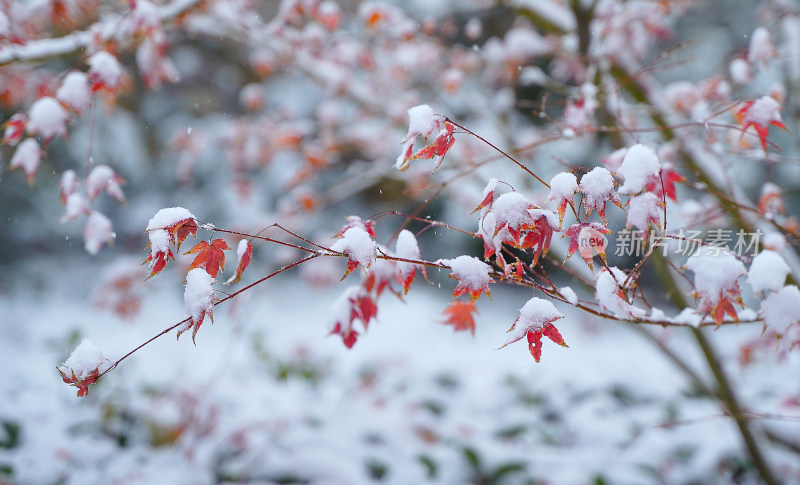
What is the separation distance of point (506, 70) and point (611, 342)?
4.18 m

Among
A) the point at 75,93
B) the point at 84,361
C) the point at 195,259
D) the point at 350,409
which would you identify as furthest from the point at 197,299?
→ the point at 350,409

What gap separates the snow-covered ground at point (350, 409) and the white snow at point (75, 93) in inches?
53.5

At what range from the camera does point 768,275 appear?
1.04 m

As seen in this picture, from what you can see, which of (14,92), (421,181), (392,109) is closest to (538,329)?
(421,181)

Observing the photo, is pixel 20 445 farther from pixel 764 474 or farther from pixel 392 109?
pixel 764 474

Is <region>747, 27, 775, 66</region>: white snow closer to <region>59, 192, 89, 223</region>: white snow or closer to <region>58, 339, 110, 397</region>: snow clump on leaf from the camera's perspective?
<region>58, 339, 110, 397</region>: snow clump on leaf

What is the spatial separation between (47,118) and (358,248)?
154 cm

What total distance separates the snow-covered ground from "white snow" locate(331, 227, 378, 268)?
61cm

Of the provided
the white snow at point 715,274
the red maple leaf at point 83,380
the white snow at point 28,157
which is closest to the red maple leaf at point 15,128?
the white snow at point 28,157

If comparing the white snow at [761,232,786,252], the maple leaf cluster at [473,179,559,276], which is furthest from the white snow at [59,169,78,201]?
the white snow at [761,232,786,252]

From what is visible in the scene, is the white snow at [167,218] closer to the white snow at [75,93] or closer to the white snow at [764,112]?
the white snow at [75,93]

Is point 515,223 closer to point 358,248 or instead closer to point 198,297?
point 358,248

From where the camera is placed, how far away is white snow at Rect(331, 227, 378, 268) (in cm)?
112

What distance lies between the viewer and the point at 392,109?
3.58 metres
